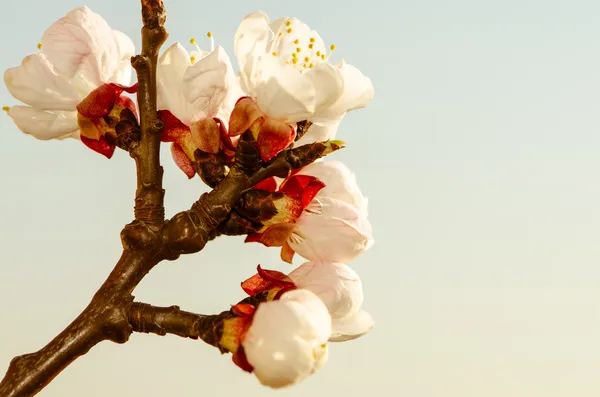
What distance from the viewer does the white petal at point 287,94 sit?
4.13 feet

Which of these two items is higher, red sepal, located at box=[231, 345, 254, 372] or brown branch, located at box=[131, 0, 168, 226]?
brown branch, located at box=[131, 0, 168, 226]

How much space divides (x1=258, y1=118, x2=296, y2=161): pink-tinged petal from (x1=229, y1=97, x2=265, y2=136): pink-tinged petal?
0.02 m

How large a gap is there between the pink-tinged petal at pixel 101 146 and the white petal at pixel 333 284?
370 millimetres

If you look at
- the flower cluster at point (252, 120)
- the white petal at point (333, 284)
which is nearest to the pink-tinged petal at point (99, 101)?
the flower cluster at point (252, 120)

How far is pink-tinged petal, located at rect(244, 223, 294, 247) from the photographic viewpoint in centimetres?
134

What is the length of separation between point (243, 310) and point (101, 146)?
0.42 meters

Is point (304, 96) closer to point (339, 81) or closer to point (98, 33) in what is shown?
Answer: point (339, 81)

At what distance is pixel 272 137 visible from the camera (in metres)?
1.31

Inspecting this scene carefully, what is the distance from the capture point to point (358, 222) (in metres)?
1.32

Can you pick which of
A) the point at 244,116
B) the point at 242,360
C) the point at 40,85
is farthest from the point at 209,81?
the point at 242,360

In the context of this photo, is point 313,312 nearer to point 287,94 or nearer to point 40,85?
point 287,94

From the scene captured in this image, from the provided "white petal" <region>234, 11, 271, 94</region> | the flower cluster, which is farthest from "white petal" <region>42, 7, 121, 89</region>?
"white petal" <region>234, 11, 271, 94</region>

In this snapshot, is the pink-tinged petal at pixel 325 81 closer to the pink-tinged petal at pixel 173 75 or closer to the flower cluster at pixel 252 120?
the flower cluster at pixel 252 120

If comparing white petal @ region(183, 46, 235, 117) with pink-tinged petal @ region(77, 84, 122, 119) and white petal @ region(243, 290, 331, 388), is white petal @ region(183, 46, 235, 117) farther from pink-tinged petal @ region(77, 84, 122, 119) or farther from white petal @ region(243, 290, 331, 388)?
white petal @ region(243, 290, 331, 388)
